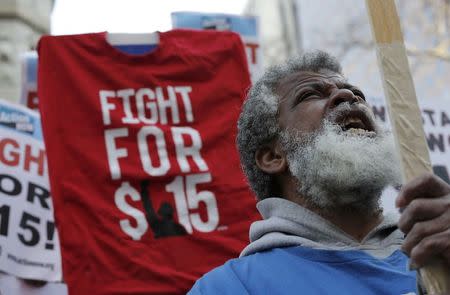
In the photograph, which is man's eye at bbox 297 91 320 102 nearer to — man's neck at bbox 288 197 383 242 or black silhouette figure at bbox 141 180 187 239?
man's neck at bbox 288 197 383 242

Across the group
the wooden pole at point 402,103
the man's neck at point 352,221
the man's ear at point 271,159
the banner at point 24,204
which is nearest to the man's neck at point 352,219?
the man's neck at point 352,221

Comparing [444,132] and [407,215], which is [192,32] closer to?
[444,132]

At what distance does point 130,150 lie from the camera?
3119 millimetres

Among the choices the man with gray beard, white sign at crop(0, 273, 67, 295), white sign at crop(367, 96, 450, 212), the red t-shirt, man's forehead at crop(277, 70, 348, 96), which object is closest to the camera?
the man with gray beard

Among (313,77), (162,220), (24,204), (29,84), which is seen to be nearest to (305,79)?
(313,77)

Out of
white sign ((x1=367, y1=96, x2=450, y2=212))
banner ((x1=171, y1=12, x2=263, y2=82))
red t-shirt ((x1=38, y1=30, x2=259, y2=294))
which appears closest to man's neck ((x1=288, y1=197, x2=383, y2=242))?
red t-shirt ((x1=38, y1=30, x2=259, y2=294))

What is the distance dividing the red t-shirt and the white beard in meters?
1.25

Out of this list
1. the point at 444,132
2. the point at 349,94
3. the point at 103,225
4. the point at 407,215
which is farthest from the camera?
the point at 444,132

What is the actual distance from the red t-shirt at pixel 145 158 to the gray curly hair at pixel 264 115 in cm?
100

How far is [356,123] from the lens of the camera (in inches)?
72.1

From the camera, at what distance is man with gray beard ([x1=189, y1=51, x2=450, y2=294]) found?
1.57m

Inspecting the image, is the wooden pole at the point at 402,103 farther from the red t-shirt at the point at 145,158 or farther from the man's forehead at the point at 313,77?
the red t-shirt at the point at 145,158

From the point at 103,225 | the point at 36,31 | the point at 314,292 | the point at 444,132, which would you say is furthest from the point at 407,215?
the point at 36,31

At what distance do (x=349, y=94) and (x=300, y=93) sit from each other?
5.2 inches
